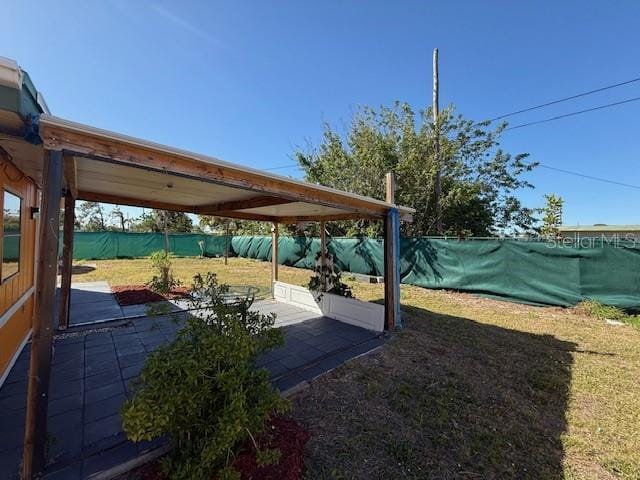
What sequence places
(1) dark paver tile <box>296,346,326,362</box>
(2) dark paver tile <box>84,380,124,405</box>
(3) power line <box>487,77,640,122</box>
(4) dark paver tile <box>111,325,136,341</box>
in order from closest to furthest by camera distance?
1. (2) dark paver tile <box>84,380,124,405</box>
2. (1) dark paver tile <box>296,346,326,362</box>
3. (4) dark paver tile <box>111,325,136,341</box>
4. (3) power line <box>487,77,640,122</box>

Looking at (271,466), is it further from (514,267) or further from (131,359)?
(514,267)

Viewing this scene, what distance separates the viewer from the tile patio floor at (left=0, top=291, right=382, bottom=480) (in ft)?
6.06

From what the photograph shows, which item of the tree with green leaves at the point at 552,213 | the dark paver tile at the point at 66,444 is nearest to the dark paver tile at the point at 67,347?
the dark paver tile at the point at 66,444

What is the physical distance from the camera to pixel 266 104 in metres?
9.44

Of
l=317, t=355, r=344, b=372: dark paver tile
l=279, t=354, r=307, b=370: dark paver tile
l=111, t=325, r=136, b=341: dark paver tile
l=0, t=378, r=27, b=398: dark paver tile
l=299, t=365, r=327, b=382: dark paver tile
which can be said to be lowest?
l=299, t=365, r=327, b=382: dark paver tile

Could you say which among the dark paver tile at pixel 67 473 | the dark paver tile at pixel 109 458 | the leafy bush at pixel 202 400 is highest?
the leafy bush at pixel 202 400

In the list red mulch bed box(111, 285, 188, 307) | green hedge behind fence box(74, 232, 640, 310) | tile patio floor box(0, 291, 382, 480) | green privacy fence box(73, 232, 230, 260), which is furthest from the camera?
green privacy fence box(73, 232, 230, 260)

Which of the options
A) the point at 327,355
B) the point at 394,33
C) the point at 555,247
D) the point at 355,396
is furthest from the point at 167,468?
the point at 394,33

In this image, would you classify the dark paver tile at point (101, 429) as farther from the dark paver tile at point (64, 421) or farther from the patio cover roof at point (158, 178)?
the patio cover roof at point (158, 178)

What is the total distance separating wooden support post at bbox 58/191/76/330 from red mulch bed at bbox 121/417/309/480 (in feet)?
11.7

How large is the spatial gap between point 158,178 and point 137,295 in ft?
16.0

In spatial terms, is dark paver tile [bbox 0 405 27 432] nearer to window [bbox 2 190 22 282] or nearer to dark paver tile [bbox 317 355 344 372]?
window [bbox 2 190 22 282]

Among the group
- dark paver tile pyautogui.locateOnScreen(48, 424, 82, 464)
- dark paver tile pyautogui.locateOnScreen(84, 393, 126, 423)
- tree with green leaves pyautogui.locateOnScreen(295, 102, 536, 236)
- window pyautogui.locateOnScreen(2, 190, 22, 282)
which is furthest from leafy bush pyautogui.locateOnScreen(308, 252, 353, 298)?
tree with green leaves pyautogui.locateOnScreen(295, 102, 536, 236)

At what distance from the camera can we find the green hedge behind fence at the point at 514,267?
5.23 metres
